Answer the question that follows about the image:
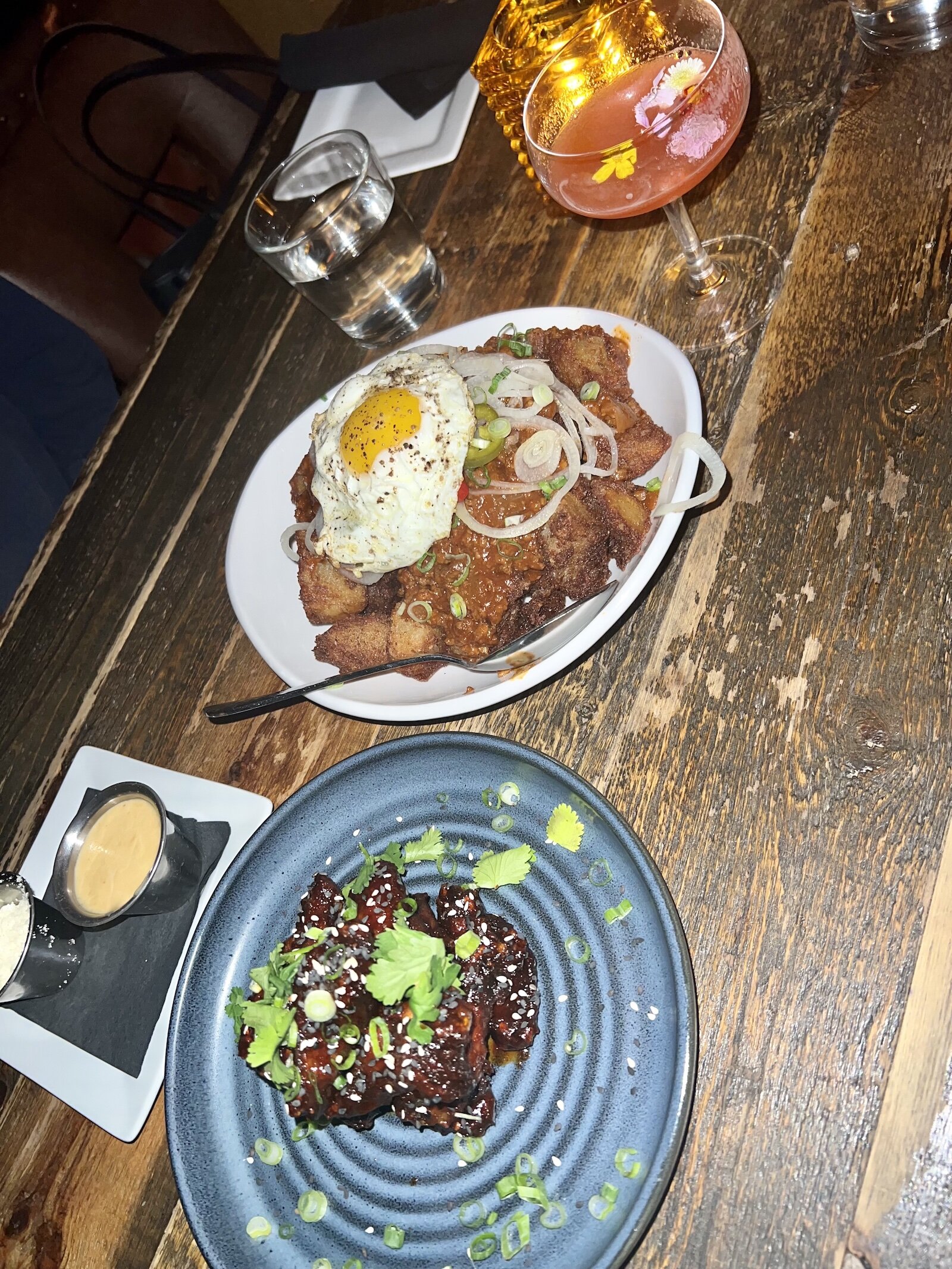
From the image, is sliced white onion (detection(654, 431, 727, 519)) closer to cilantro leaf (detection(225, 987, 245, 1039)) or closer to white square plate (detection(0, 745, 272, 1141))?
white square plate (detection(0, 745, 272, 1141))

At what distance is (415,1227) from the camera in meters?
1.59

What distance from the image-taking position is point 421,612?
215 cm

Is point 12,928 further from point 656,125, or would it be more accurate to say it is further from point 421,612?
point 656,125

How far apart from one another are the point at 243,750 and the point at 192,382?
152 cm

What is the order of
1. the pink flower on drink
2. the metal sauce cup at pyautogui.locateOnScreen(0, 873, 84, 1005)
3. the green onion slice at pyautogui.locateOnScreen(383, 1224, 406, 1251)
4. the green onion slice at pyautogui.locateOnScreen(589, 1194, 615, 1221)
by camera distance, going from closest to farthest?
1. the green onion slice at pyautogui.locateOnScreen(589, 1194, 615, 1221)
2. the green onion slice at pyautogui.locateOnScreen(383, 1224, 406, 1251)
3. the pink flower on drink
4. the metal sauce cup at pyautogui.locateOnScreen(0, 873, 84, 1005)

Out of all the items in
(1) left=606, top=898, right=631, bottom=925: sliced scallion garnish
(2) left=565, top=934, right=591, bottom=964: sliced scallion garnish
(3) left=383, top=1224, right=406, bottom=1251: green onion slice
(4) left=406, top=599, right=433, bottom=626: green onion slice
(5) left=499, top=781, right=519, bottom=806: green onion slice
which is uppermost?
(4) left=406, top=599, right=433, bottom=626: green onion slice

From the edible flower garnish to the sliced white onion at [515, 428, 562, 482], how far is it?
0.80 meters

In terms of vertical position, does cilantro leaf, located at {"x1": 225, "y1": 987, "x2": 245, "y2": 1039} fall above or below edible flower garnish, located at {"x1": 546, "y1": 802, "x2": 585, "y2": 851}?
above

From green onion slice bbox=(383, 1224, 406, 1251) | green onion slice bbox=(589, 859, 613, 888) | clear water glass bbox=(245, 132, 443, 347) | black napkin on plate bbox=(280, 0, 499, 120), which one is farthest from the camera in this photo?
black napkin on plate bbox=(280, 0, 499, 120)

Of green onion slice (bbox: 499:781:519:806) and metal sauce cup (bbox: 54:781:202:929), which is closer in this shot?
green onion slice (bbox: 499:781:519:806)

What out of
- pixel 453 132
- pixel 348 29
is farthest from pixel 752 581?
pixel 348 29

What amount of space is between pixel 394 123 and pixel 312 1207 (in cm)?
332

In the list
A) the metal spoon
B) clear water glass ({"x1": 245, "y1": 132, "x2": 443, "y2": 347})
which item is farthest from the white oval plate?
clear water glass ({"x1": 245, "y1": 132, "x2": 443, "y2": 347})

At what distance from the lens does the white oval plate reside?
1.88 meters
